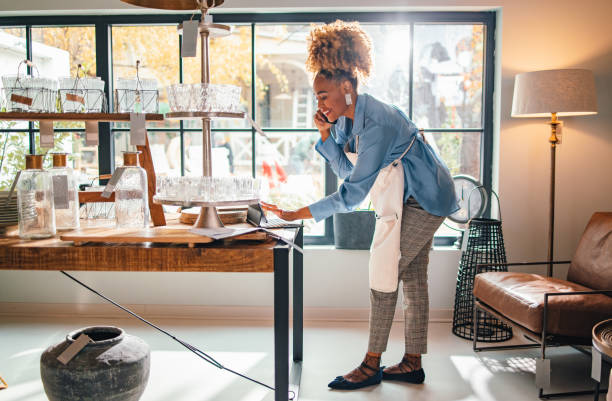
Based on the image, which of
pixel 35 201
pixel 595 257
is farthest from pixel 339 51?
pixel 595 257

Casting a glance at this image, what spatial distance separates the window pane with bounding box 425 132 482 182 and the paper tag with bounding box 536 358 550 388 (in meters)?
1.53

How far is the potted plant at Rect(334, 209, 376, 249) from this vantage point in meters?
3.66

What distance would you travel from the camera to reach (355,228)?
12.0 feet

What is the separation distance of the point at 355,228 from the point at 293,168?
624 millimetres

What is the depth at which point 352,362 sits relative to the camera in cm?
300

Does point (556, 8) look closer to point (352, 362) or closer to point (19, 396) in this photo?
point (352, 362)

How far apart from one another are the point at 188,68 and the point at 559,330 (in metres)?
2.82

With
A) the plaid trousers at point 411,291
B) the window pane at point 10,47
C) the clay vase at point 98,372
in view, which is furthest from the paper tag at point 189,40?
the window pane at point 10,47

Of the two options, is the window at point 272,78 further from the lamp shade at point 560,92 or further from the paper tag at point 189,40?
the paper tag at point 189,40

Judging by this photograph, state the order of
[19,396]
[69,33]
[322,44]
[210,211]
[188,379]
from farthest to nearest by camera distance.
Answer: [69,33] < [188,379] < [19,396] < [322,44] < [210,211]

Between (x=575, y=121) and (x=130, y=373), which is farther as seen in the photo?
(x=575, y=121)

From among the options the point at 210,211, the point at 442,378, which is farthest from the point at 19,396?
the point at 442,378

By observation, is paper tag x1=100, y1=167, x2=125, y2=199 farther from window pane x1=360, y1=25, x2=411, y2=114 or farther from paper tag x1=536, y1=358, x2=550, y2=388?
window pane x1=360, y1=25, x2=411, y2=114

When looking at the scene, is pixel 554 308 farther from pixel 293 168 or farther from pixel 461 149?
pixel 293 168
